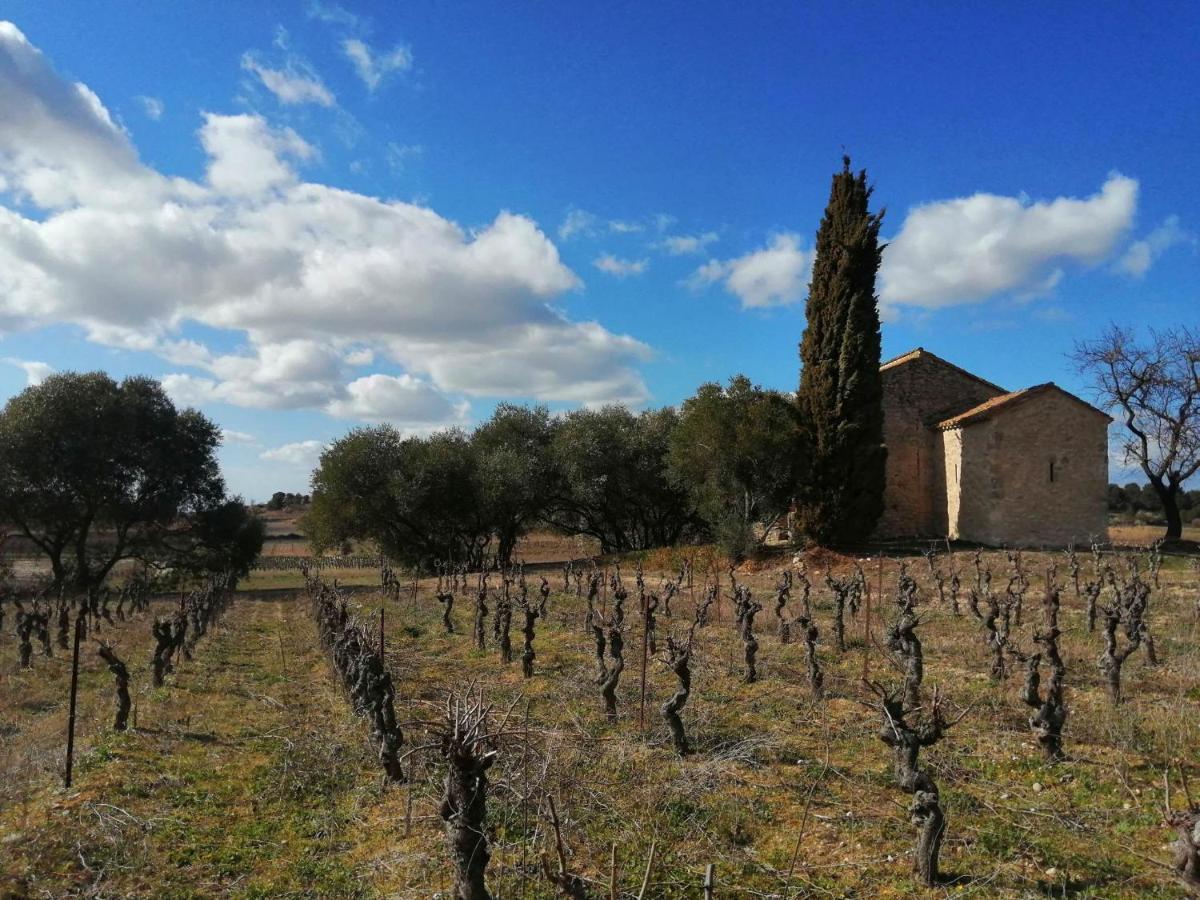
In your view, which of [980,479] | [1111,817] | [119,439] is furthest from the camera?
[119,439]

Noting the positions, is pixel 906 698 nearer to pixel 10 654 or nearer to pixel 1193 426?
pixel 10 654

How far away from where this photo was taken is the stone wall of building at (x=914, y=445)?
27609 millimetres

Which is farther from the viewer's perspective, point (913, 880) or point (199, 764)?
point (199, 764)

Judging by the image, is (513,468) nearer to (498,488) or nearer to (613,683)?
(498,488)

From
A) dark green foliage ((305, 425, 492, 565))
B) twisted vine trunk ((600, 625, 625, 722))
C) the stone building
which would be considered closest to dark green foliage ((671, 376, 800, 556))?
the stone building

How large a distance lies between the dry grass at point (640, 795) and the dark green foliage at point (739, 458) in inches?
588

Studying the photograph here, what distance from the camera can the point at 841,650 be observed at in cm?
1180

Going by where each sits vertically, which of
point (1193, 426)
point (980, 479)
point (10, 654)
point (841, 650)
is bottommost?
point (10, 654)

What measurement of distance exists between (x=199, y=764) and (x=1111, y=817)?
26.8ft

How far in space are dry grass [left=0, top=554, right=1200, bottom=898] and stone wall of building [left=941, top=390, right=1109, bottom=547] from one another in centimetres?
1464

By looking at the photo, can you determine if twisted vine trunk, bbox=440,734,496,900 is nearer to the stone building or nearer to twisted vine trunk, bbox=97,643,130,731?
twisted vine trunk, bbox=97,643,130,731

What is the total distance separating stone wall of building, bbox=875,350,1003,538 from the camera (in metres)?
27.6

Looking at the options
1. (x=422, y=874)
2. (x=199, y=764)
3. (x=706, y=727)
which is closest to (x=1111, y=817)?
(x=706, y=727)

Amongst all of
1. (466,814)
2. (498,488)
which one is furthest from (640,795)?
(498,488)
